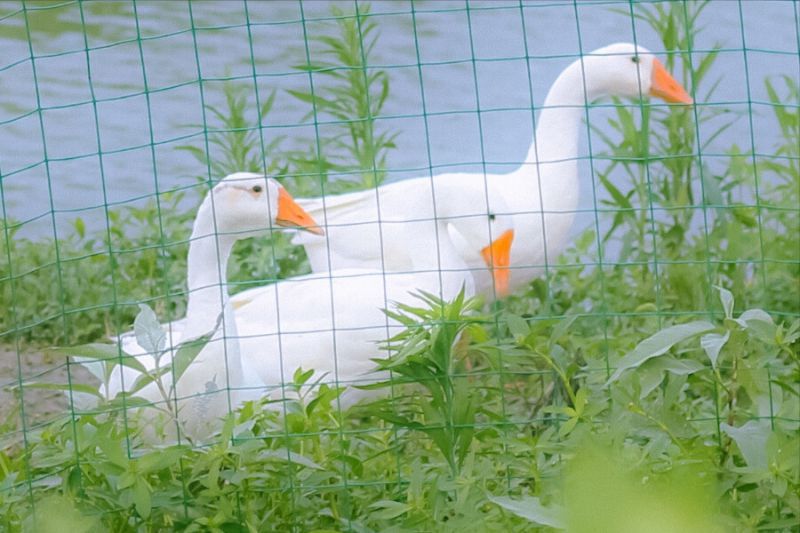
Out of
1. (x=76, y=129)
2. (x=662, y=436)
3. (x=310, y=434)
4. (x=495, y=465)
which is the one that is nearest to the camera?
(x=662, y=436)

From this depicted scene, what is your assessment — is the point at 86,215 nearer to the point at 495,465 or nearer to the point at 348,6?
the point at 348,6

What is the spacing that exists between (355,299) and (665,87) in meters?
1.33

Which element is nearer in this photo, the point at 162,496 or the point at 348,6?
the point at 162,496

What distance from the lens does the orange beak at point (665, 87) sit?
3.90m

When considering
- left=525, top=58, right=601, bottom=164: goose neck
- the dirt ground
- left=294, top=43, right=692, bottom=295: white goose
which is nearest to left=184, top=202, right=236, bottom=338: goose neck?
the dirt ground

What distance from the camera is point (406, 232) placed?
3623mm

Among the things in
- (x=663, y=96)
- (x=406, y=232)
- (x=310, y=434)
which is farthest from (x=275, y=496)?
(x=663, y=96)

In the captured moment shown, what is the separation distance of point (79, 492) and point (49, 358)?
1.85m

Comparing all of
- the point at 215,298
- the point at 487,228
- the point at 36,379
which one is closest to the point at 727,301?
the point at 215,298

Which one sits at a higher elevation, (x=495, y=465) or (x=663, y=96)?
(x=663, y=96)

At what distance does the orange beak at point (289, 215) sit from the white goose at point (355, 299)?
142 mm

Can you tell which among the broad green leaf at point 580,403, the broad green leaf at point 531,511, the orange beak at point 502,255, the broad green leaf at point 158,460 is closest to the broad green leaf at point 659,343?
the broad green leaf at point 580,403

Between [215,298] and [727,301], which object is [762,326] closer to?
[727,301]

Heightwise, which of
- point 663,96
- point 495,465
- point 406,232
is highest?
point 663,96
